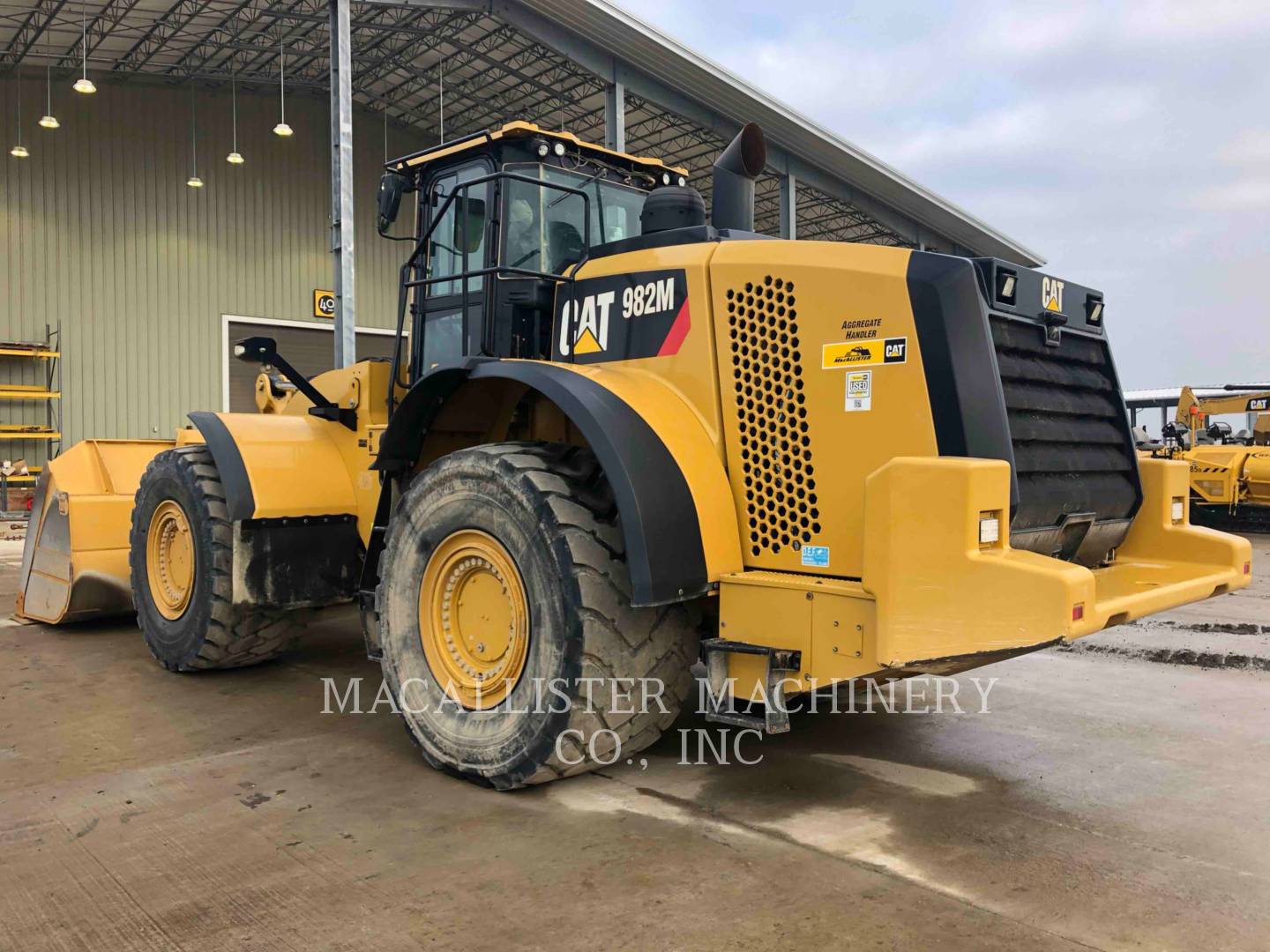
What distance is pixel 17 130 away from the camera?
20.1 m

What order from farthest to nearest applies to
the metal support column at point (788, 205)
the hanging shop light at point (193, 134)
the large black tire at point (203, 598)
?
the hanging shop light at point (193, 134)
the metal support column at point (788, 205)
the large black tire at point (203, 598)

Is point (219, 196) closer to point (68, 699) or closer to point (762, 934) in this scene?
point (68, 699)

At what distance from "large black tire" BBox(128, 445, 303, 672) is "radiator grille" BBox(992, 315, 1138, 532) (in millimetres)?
3928

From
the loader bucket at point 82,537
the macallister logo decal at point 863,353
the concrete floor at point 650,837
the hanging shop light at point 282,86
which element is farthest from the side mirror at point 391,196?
the hanging shop light at point 282,86

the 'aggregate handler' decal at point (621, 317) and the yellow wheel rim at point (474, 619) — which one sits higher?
the 'aggregate handler' decal at point (621, 317)

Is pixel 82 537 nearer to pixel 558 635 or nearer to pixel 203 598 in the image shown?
pixel 203 598

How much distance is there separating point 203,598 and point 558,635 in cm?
280

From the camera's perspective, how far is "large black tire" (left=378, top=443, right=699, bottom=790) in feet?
11.8

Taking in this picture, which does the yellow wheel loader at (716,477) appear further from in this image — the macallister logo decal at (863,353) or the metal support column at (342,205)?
the metal support column at (342,205)

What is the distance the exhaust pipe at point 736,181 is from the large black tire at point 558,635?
141cm

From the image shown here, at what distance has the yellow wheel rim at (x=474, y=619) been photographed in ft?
12.9

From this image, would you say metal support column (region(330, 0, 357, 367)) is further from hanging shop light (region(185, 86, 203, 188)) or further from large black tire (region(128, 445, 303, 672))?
hanging shop light (region(185, 86, 203, 188))

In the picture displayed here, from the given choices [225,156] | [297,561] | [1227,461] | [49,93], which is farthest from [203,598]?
[225,156]

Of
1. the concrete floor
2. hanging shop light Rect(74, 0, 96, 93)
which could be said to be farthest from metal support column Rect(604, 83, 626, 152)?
the concrete floor
